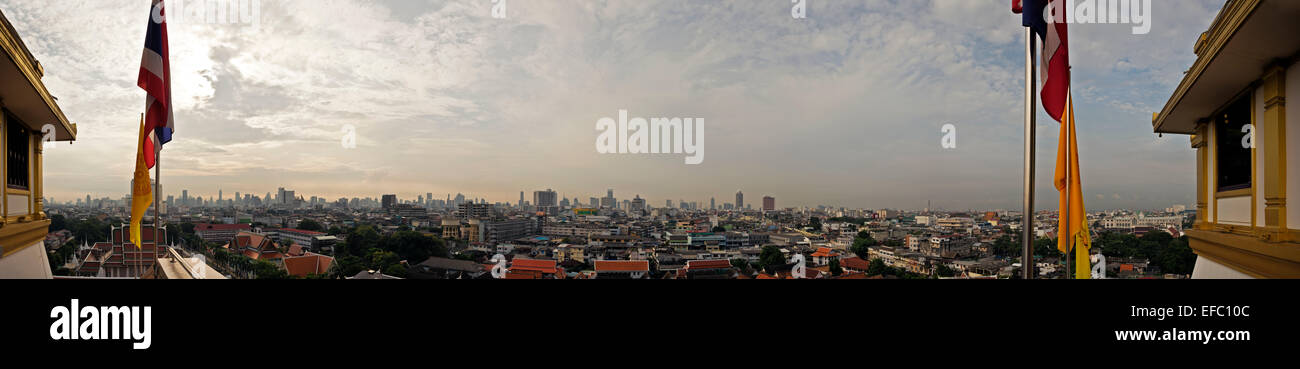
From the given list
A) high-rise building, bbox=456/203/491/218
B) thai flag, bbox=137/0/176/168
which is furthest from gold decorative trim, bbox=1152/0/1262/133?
high-rise building, bbox=456/203/491/218

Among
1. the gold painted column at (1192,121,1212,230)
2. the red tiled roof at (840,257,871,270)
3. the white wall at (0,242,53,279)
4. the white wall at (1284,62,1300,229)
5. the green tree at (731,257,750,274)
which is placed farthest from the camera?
the green tree at (731,257,750,274)

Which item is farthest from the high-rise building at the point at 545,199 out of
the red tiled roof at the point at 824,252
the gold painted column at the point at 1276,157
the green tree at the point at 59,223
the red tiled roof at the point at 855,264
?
the gold painted column at the point at 1276,157

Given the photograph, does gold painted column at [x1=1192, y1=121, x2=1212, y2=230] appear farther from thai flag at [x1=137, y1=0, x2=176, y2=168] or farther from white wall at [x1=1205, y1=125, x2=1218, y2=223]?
thai flag at [x1=137, y1=0, x2=176, y2=168]

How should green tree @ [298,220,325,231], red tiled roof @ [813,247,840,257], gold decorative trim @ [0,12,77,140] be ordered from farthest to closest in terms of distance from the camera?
green tree @ [298,220,325,231] → red tiled roof @ [813,247,840,257] → gold decorative trim @ [0,12,77,140]

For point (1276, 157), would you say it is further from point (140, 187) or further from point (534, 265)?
point (534, 265)

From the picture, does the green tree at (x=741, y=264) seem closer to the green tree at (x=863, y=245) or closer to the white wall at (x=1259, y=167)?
the green tree at (x=863, y=245)
